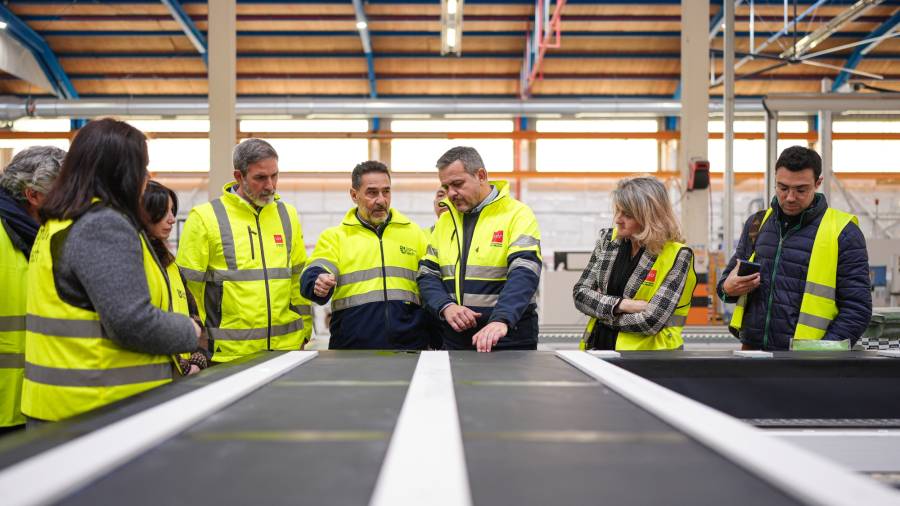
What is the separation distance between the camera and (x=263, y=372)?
1345 mm

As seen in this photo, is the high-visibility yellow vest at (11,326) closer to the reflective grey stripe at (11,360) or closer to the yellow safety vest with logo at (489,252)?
the reflective grey stripe at (11,360)

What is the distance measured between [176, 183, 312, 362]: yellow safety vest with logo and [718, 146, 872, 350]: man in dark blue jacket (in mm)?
1747

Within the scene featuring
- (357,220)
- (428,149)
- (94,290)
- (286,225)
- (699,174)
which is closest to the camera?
(94,290)

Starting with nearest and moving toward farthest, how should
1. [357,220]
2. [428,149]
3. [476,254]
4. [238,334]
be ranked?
1. [476,254]
2. [238,334]
3. [357,220]
4. [428,149]

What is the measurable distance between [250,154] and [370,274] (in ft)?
2.26

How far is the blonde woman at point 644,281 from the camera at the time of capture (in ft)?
6.66

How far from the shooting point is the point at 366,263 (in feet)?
7.60

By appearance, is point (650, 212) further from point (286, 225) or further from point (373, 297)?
point (286, 225)

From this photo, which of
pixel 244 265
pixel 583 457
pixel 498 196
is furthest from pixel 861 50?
pixel 583 457

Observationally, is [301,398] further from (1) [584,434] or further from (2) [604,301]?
(2) [604,301]

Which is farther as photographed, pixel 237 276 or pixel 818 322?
pixel 237 276

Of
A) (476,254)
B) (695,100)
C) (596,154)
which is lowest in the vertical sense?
(476,254)

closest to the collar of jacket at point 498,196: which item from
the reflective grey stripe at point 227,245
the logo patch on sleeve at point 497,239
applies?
the logo patch on sleeve at point 497,239

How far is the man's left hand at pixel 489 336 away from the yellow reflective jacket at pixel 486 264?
0.17 m
